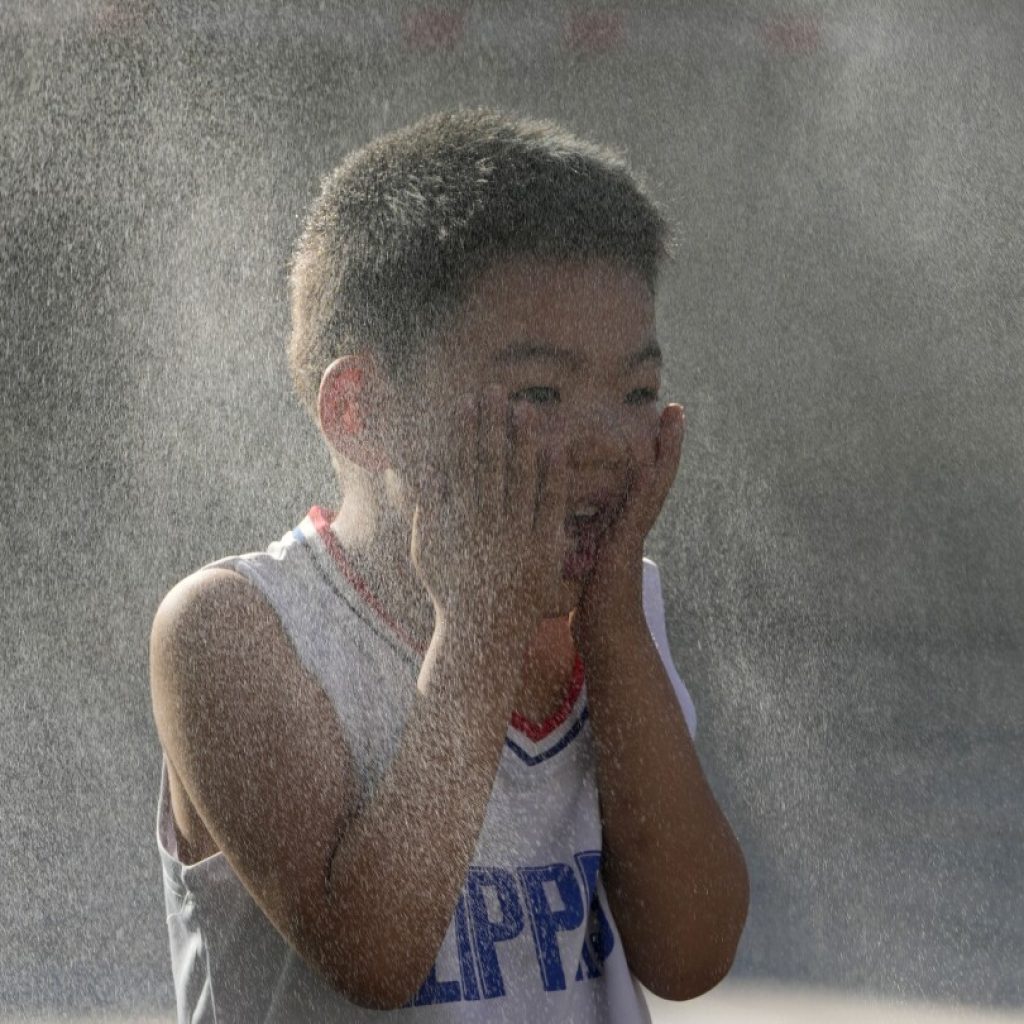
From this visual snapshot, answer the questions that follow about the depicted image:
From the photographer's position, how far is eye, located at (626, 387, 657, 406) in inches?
61.5

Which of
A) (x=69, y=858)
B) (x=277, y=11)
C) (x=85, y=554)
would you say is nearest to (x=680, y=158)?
(x=277, y=11)

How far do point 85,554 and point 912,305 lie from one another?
215cm

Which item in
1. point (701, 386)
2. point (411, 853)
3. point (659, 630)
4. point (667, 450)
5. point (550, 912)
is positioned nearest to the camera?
point (411, 853)

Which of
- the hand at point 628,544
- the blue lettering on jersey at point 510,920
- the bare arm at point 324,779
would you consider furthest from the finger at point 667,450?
the blue lettering on jersey at point 510,920

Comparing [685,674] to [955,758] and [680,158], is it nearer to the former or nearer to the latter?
[955,758]

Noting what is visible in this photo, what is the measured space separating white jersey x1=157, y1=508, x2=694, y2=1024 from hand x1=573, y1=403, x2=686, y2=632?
0.41 ft

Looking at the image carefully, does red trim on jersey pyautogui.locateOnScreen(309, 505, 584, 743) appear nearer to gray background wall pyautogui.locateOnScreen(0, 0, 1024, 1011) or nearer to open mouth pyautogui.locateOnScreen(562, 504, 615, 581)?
open mouth pyautogui.locateOnScreen(562, 504, 615, 581)

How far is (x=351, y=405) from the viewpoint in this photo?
1615 mm

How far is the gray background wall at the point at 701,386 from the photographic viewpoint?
328 cm

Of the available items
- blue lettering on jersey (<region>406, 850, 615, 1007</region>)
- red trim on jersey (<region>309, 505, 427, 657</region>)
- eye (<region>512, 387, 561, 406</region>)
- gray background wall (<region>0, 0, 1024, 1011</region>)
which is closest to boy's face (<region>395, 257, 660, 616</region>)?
eye (<region>512, 387, 561, 406</region>)

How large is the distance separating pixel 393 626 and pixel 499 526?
0.47 feet

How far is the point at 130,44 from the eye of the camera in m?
3.61

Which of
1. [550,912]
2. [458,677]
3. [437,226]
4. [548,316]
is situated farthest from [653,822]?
[437,226]

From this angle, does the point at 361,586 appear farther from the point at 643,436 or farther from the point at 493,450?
the point at 643,436
